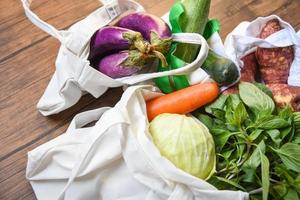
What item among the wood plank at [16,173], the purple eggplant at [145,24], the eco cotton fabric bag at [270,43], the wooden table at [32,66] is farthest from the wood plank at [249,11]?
the wood plank at [16,173]

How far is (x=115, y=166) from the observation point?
0.62m

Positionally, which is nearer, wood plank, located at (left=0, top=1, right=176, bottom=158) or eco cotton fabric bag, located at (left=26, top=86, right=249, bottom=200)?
eco cotton fabric bag, located at (left=26, top=86, right=249, bottom=200)

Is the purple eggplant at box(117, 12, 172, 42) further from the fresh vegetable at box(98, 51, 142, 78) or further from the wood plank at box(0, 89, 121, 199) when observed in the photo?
the wood plank at box(0, 89, 121, 199)

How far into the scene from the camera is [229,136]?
Result: 623 mm

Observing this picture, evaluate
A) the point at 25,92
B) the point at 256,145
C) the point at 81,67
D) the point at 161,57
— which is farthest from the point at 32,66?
the point at 256,145

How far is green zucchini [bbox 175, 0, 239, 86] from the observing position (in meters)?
0.70

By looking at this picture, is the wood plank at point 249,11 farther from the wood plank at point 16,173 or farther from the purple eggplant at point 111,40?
the wood plank at point 16,173

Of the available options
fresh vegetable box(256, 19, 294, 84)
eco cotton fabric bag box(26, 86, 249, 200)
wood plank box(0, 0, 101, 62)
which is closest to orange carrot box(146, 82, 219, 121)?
eco cotton fabric bag box(26, 86, 249, 200)

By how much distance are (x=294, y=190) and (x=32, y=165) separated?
0.40 metres

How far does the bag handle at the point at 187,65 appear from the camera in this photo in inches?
25.0

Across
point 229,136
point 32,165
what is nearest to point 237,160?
point 229,136

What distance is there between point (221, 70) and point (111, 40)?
0.19 m

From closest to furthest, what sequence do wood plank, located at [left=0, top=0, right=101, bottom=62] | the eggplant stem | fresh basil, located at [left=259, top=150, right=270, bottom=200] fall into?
1. fresh basil, located at [left=259, top=150, right=270, bottom=200]
2. the eggplant stem
3. wood plank, located at [left=0, top=0, right=101, bottom=62]

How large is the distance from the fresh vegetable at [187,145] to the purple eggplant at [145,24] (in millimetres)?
155
